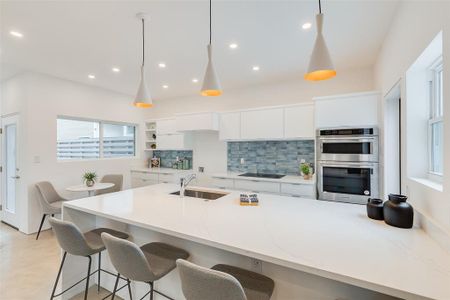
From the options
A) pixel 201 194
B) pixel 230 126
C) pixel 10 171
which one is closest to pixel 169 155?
pixel 230 126

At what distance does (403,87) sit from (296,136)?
71.0 inches

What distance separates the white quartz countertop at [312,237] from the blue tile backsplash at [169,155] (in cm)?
314

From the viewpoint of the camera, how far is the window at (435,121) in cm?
161

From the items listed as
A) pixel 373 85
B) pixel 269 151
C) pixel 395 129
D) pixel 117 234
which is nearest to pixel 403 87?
pixel 395 129

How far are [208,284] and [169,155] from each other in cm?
476

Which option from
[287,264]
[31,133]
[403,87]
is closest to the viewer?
[287,264]

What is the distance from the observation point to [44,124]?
3.76 meters

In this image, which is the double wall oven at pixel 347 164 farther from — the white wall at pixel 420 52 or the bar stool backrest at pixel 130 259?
the bar stool backrest at pixel 130 259

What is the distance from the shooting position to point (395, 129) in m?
2.65

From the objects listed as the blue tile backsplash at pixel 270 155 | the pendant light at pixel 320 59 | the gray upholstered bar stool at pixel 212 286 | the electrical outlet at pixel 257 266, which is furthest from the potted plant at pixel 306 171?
the gray upholstered bar stool at pixel 212 286

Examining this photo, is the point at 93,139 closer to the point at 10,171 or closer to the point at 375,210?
the point at 10,171

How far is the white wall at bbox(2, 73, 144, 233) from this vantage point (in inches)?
141

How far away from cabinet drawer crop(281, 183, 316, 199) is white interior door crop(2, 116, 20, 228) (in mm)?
4522

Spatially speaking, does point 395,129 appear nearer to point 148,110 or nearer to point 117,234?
point 117,234
